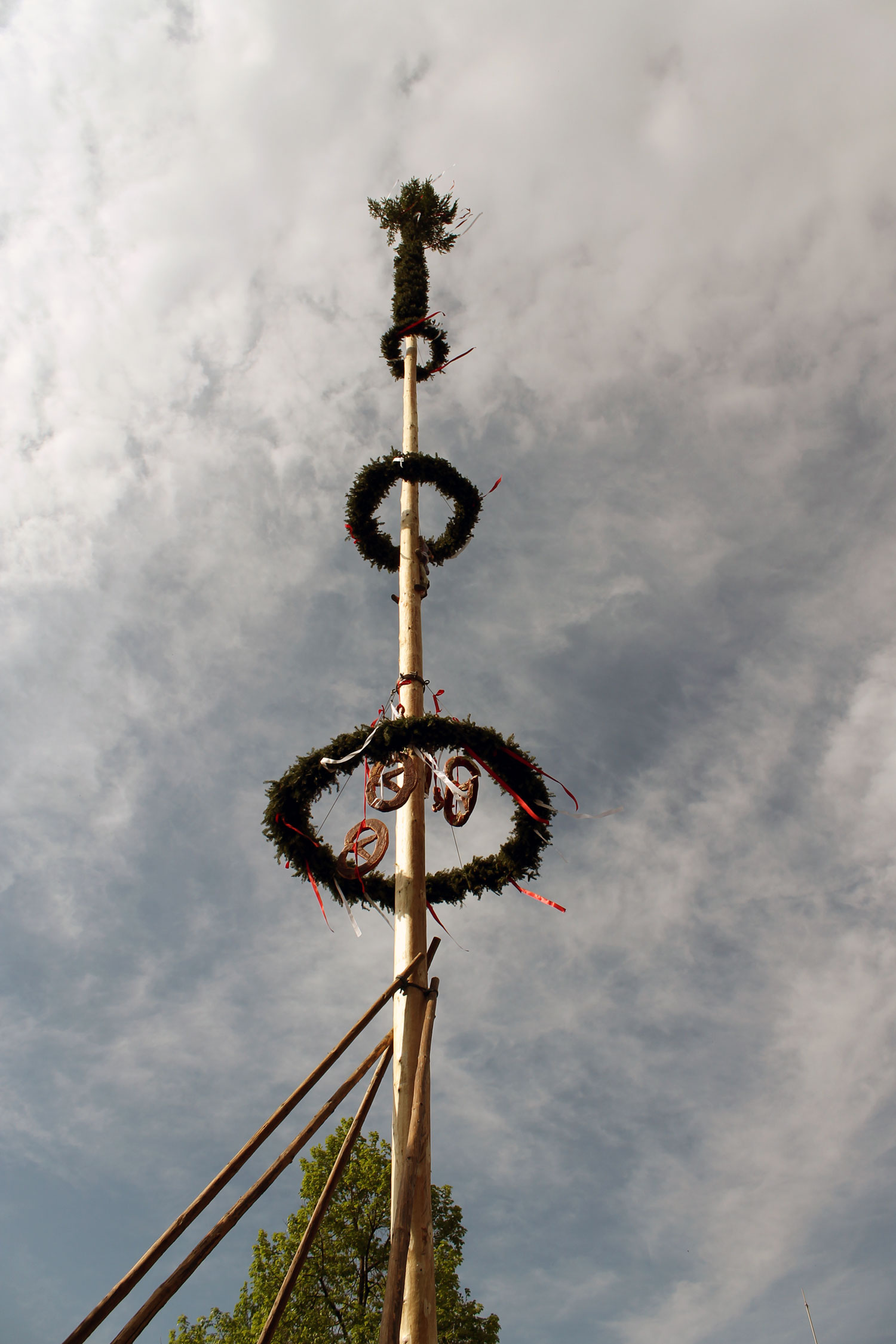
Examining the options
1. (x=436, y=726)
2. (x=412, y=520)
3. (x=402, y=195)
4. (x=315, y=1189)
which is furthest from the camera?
(x=315, y=1189)

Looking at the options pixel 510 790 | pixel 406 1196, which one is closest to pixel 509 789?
pixel 510 790

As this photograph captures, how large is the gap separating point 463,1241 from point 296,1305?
3948 millimetres

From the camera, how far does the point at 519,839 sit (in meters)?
7.46

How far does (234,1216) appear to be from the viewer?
549cm

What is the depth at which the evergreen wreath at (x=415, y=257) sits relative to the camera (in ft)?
39.0

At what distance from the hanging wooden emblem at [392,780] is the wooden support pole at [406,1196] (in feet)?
5.75

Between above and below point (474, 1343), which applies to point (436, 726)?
above

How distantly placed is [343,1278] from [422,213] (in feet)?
65.5

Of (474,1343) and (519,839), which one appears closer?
(519,839)

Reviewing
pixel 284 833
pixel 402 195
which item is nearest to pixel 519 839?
pixel 284 833

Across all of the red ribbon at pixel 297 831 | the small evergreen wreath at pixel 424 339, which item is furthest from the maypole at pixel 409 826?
the small evergreen wreath at pixel 424 339

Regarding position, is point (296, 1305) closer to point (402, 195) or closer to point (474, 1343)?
point (474, 1343)

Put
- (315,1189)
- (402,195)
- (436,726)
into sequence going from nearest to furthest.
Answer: (436,726)
(402,195)
(315,1189)

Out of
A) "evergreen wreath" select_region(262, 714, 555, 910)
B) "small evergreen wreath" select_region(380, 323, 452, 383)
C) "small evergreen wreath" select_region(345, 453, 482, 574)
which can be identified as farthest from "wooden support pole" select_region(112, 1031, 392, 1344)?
"small evergreen wreath" select_region(380, 323, 452, 383)
